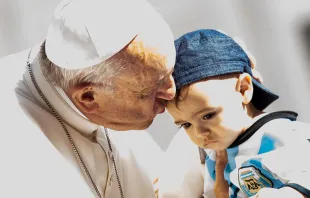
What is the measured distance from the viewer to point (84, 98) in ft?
3.15

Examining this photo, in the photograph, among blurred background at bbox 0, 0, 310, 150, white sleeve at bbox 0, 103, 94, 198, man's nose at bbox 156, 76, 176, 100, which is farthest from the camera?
blurred background at bbox 0, 0, 310, 150

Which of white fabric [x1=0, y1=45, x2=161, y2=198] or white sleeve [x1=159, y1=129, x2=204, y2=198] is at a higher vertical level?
white fabric [x1=0, y1=45, x2=161, y2=198]

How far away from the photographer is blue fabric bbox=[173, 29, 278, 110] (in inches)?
40.1

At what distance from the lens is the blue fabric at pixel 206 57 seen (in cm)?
102

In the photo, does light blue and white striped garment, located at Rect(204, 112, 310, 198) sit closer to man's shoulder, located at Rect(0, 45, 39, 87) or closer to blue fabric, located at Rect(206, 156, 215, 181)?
blue fabric, located at Rect(206, 156, 215, 181)

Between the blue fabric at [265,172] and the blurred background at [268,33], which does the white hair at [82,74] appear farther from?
the blurred background at [268,33]

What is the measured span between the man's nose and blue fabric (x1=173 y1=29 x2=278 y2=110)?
5 cm

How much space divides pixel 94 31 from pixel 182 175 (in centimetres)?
49

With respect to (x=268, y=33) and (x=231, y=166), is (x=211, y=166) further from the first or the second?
(x=268, y=33)

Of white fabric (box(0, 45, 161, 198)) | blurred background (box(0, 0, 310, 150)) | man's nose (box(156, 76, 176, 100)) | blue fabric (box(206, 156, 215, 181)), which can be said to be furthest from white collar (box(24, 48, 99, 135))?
blurred background (box(0, 0, 310, 150))

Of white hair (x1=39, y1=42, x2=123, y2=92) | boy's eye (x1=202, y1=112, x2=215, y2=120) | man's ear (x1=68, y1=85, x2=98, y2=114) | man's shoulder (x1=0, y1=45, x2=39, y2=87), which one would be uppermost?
man's shoulder (x1=0, y1=45, x2=39, y2=87)

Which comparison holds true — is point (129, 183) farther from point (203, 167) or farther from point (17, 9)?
point (17, 9)

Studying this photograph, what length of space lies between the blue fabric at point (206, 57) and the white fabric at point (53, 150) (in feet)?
0.73

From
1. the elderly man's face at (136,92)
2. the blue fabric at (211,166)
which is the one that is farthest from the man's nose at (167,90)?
the blue fabric at (211,166)
